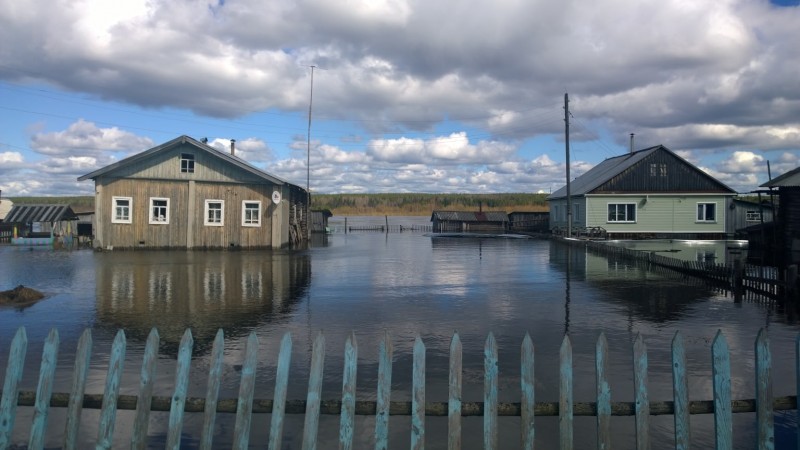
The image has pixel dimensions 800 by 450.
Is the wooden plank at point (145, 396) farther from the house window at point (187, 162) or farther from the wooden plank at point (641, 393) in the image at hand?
the house window at point (187, 162)

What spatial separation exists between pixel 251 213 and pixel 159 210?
4607 millimetres

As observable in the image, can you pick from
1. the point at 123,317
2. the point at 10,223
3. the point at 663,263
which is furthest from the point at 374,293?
the point at 10,223

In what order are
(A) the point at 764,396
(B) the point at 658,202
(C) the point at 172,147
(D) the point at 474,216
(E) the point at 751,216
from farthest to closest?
(D) the point at 474,216 → (E) the point at 751,216 → (B) the point at 658,202 → (C) the point at 172,147 → (A) the point at 764,396

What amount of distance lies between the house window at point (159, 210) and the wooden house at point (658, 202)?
85.5ft

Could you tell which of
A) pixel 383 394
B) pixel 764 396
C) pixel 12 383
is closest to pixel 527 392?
pixel 383 394

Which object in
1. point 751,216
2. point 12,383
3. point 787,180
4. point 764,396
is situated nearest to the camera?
point 764,396

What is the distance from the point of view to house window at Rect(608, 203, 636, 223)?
39812 millimetres

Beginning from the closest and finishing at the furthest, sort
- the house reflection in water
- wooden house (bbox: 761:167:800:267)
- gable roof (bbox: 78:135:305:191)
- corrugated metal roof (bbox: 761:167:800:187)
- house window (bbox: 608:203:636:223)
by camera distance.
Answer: the house reflection in water, corrugated metal roof (bbox: 761:167:800:187), wooden house (bbox: 761:167:800:267), gable roof (bbox: 78:135:305:191), house window (bbox: 608:203:636:223)

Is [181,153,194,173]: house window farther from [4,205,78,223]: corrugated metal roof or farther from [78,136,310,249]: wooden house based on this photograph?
[4,205,78,223]: corrugated metal roof

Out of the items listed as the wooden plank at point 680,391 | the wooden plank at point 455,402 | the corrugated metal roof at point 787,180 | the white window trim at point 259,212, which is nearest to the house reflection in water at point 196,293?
the white window trim at point 259,212

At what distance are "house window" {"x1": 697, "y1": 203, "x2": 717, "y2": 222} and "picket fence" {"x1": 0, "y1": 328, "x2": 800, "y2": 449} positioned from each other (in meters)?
39.7

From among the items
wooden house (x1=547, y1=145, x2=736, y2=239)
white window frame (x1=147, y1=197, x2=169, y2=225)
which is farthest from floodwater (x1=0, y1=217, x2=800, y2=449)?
wooden house (x1=547, y1=145, x2=736, y2=239)

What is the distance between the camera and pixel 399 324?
36.8ft

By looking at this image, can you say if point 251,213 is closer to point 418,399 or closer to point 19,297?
point 19,297
